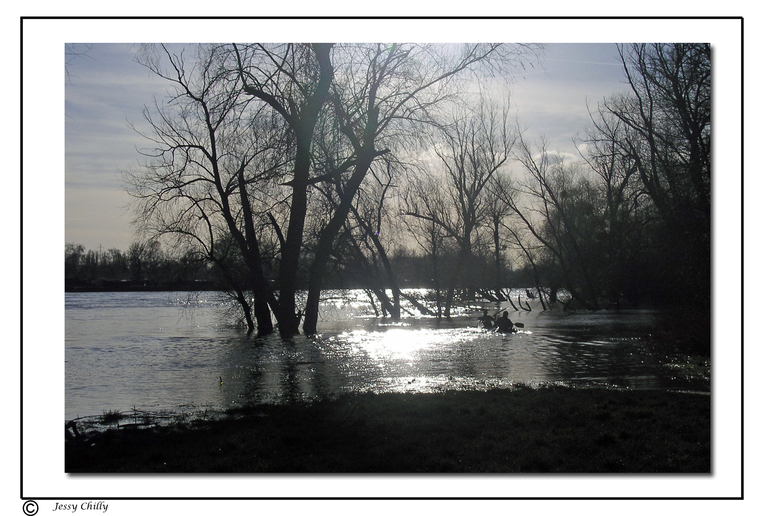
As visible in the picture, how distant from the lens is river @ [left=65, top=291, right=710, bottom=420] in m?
9.30

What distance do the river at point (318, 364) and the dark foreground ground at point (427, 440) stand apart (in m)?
1.43

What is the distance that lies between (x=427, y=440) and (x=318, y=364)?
6.89m

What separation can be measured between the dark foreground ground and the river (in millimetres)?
1433

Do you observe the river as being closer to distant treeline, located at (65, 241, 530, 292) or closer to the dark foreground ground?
distant treeline, located at (65, 241, 530, 292)

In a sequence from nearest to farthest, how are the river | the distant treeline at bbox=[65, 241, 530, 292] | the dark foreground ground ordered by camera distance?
1. the dark foreground ground
2. the river
3. the distant treeline at bbox=[65, 241, 530, 292]

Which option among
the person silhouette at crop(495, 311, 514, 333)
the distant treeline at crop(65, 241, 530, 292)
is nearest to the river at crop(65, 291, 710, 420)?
the distant treeline at crop(65, 241, 530, 292)

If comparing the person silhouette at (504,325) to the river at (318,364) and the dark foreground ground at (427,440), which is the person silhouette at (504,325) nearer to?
the river at (318,364)

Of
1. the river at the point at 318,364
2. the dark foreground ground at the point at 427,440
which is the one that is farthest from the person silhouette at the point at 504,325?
the dark foreground ground at the point at 427,440

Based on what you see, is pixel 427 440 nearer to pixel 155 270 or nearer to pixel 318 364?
pixel 318 364

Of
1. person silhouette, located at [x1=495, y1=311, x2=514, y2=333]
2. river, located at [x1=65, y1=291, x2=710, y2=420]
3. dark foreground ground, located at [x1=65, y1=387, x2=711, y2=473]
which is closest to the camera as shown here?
dark foreground ground, located at [x1=65, y1=387, x2=711, y2=473]

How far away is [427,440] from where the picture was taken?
625cm

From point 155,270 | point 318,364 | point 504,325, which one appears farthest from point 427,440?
point 504,325
